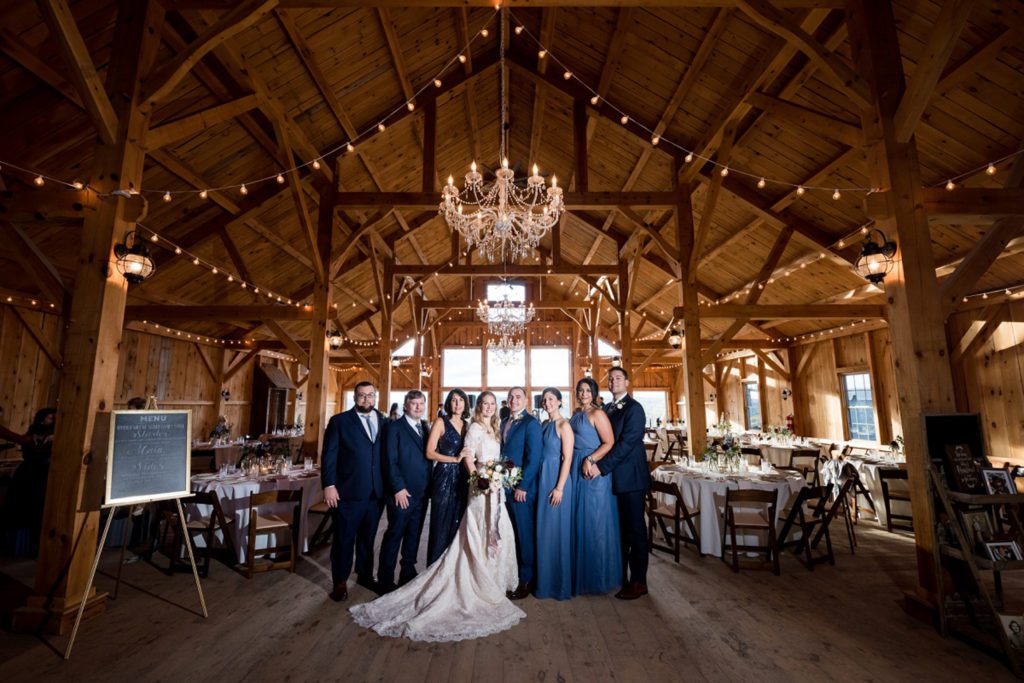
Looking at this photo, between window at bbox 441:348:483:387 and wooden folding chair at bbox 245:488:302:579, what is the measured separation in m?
13.6

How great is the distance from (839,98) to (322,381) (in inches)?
300

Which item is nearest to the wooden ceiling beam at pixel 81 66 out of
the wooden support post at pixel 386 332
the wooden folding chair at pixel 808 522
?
the wooden folding chair at pixel 808 522

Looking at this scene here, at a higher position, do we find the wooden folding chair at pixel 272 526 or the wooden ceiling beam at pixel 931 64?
the wooden ceiling beam at pixel 931 64

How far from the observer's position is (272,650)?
2.80m

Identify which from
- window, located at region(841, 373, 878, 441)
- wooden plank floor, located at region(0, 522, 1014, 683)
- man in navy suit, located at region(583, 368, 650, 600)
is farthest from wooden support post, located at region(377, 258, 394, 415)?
window, located at region(841, 373, 878, 441)

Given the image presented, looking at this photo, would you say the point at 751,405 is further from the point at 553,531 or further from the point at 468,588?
the point at 468,588

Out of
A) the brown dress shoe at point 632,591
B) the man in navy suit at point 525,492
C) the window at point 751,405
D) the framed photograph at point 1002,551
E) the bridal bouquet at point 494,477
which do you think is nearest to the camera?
the framed photograph at point 1002,551

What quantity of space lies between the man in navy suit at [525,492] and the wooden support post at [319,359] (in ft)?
11.7

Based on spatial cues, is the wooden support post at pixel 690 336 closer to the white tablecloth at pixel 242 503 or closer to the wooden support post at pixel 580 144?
the wooden support post at pixel 580 144

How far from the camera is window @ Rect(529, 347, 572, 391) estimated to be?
18.1 metres

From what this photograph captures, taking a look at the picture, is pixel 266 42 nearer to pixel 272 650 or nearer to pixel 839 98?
pixel 272 650

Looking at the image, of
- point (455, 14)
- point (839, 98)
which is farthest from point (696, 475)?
point (455, 14)

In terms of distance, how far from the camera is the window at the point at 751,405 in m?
14.0

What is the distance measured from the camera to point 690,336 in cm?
673
